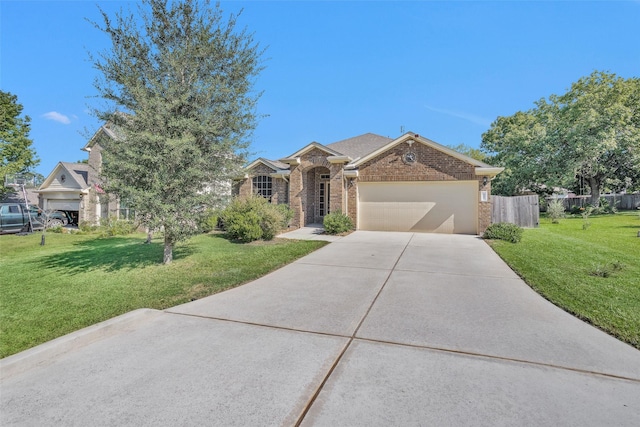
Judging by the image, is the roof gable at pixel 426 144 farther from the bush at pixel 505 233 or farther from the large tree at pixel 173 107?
the large tree at pixel 173 107

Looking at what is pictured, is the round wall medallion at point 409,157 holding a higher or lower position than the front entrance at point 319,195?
higher

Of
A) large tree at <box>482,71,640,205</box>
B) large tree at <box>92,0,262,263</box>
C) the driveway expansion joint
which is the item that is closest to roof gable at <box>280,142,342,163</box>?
large tree at <box>92,0,262,263</box>

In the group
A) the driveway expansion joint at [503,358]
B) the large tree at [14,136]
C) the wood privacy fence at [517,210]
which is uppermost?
the large tree at [14,136]

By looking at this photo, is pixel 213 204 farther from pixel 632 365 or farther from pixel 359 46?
pixel 359 46

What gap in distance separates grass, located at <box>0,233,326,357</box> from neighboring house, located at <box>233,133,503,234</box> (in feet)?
15.2

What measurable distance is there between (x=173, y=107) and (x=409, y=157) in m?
10.4

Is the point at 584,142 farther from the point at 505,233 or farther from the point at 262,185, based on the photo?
the point at 262,185

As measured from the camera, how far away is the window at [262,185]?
1698 cm

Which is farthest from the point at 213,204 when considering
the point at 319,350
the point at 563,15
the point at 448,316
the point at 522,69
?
the point at 522,69

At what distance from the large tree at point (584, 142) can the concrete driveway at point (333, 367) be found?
83.8ft

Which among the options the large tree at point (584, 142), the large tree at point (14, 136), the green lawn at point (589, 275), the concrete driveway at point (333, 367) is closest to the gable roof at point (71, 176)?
the large tree at point (14, 136)

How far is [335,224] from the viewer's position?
13.3 meters

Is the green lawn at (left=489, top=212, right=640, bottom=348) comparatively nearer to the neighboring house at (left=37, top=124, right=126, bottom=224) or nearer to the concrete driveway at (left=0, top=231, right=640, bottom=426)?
the concrete driveway at (left=0, top=231, right=640, bottom=426)

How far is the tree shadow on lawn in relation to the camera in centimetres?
766
